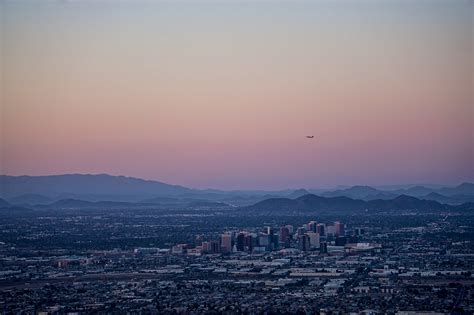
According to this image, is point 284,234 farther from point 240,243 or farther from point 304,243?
point 240,243

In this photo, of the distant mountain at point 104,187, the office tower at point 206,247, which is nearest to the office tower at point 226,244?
the office tower at point 206,247

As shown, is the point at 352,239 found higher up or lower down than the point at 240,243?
higher up

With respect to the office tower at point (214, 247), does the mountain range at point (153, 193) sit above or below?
above

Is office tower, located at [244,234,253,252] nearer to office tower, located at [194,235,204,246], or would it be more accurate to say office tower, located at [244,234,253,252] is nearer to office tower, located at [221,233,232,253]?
office tower, located at [221,233,232,253]

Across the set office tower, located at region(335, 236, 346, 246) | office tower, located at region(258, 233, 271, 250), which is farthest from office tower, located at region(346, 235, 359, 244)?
office tower, located at region(258, 233, 271, 250)

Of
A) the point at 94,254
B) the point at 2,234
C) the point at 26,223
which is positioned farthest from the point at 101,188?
the point at 94,254

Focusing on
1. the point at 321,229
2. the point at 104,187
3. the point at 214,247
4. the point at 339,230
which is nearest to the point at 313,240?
the point at 321,229

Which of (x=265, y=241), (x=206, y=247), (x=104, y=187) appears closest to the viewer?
(x=206, y=247)

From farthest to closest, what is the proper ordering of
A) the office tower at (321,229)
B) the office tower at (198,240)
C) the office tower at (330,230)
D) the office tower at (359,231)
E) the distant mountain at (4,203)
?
the distant mountain at (4,203), the office tower at (330,230), the office tower at (359,231), the office tower at (321,229), the office tower at (198,240)

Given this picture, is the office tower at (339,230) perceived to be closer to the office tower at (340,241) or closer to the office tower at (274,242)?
the office tower at (340,241)
